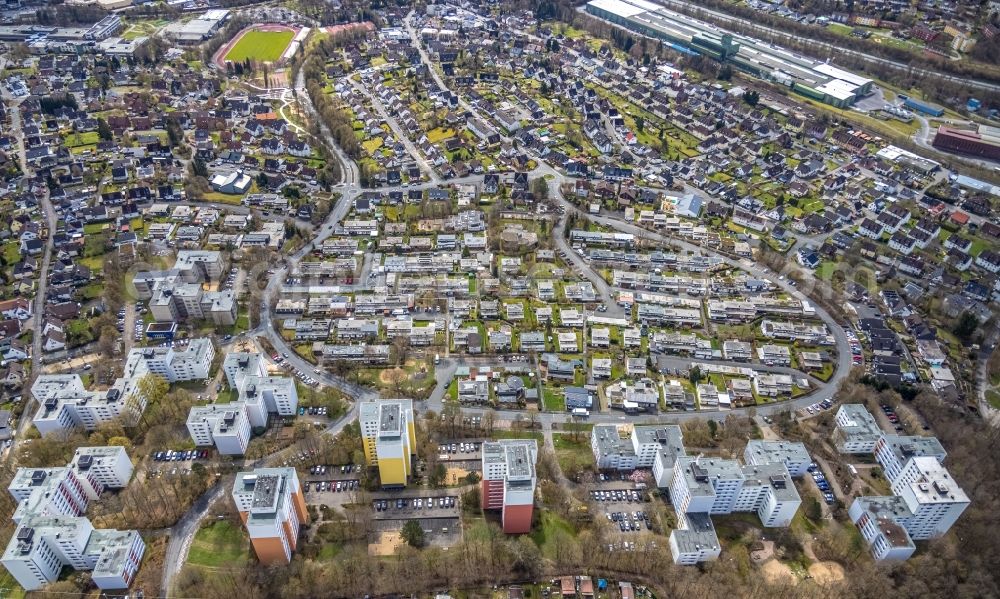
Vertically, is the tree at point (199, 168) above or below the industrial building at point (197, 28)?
below

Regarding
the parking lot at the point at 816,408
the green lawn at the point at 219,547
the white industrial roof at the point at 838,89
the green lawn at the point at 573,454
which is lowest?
the green lawn at the point at 219,547

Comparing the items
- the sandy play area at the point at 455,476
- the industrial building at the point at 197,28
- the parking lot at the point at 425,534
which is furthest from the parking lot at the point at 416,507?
the industrial building at the point at 197,28

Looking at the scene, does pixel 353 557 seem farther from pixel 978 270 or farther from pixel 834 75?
pixel 834 75

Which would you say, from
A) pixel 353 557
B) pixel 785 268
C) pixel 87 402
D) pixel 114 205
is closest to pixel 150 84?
pixel 114 205

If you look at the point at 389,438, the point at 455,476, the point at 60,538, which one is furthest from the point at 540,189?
the point at 60,538

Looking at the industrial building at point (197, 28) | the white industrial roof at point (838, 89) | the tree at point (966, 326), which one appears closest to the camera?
the tree at point (966, 326)

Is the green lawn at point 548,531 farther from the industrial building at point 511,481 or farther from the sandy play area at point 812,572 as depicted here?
the sandy play area at point 812,572

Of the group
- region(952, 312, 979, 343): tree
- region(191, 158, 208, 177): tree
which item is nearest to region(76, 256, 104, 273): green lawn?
region(191, 158, 208, 177): tree
